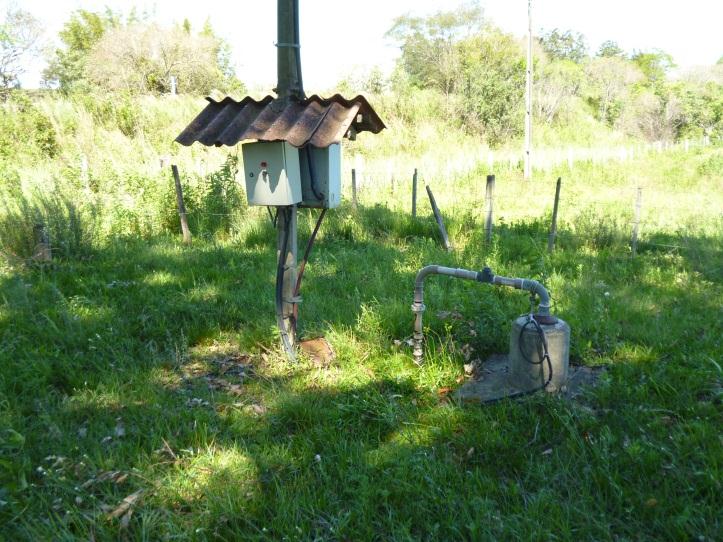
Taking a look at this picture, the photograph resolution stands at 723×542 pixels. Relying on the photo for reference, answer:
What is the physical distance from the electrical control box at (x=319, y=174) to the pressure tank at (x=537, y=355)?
1721 millimetres

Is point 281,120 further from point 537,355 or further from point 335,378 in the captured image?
point 537,355

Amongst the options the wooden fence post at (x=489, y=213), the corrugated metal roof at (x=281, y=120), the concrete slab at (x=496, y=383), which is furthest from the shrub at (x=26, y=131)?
the concrete slab at (x=496, y=383)

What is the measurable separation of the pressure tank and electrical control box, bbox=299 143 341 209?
172 cm

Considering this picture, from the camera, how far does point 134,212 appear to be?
906 cm

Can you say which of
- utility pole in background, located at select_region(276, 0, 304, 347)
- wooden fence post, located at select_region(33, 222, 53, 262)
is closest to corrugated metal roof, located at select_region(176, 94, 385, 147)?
utility pole in background, located at select_region(276, 0, 304, 347)

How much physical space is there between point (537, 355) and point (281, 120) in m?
2.43

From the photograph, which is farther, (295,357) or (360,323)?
(360,323)

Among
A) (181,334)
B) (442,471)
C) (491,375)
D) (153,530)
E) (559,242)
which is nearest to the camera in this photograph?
(153,530)

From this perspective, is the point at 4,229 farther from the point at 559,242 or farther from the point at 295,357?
the point at 559,242

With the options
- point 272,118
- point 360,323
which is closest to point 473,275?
point 360,323

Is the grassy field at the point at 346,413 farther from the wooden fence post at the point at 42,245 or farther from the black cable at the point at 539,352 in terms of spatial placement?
the wooden fence post at the point at 42,245

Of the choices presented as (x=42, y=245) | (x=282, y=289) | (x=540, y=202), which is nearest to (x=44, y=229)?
(x=42, y=245)

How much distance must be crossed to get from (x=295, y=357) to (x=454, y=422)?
1476mm

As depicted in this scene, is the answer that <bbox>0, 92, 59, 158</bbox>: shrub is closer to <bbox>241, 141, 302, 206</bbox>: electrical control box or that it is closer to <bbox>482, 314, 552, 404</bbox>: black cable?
<bbox>241, 141, 302, 206</bbox>: electrical control box
